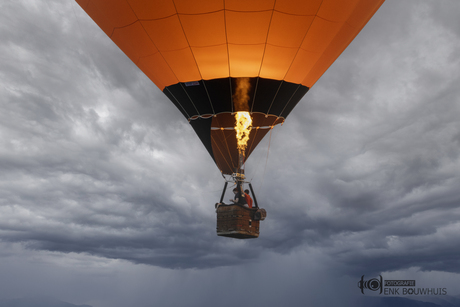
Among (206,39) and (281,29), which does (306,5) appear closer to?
(281,29)

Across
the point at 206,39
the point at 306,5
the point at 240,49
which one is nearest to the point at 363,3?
the point at 306,5

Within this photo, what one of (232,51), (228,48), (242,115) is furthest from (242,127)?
(228,48)

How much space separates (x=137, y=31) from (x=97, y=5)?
1.29 metres

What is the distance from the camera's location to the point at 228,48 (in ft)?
33.4

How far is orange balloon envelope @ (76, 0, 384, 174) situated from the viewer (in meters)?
9.59

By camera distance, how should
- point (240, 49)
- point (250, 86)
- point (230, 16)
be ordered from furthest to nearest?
1. point (250, 86)
2. point (240, 49)
3. point (230, 16)

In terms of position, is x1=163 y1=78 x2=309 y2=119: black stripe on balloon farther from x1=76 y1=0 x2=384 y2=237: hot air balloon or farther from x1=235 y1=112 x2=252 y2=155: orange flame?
x1=235 y1=112 x2=252 y2=155: orange flame

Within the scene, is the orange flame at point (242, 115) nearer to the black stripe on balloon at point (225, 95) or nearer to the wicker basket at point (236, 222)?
the black stripe on balloon at point (225, 95)

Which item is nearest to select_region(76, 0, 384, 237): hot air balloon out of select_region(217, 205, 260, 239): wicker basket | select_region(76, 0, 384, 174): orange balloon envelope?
select_region(76, 0, 384, 174): orange balloon envelope

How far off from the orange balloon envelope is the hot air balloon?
0.08ft

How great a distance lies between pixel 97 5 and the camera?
34.7 feet

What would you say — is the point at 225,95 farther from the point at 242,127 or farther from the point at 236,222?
the point at 236,222

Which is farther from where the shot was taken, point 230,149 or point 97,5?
point 230,149

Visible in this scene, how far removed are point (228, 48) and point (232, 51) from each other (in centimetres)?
14
